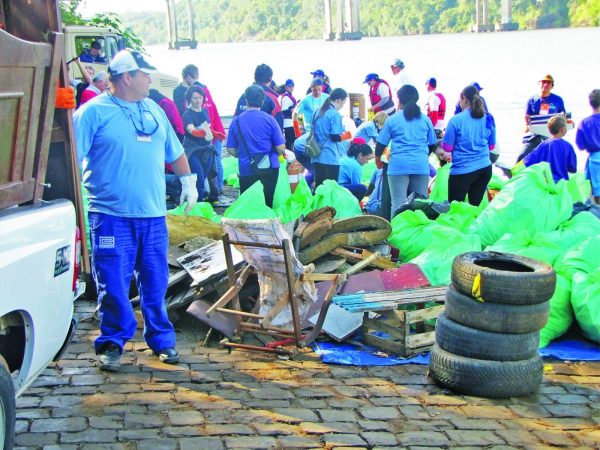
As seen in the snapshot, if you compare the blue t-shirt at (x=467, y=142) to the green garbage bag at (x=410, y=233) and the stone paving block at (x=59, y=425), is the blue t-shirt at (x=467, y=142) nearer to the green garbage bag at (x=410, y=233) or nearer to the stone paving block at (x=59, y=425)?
the green garbage bag at (x=410, y=233)

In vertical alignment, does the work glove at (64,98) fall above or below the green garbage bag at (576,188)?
above

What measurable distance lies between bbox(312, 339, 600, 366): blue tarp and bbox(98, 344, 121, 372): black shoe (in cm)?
137

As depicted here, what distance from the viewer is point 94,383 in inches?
208

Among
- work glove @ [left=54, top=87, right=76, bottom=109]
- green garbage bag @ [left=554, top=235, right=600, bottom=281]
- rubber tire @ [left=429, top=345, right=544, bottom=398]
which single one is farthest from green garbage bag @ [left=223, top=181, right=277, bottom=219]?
work glove @ [left=54, top=87, right=76, bottom=109]

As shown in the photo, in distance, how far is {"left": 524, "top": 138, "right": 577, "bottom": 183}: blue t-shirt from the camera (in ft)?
29.9

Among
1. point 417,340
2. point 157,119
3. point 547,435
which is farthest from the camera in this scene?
point 417,340

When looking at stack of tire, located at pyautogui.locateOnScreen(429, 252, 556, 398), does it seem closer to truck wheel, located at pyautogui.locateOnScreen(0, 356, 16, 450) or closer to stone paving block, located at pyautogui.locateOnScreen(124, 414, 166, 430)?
stone paving block, located at pyautogui.locateOnScreen(124, 414, 166, 430)

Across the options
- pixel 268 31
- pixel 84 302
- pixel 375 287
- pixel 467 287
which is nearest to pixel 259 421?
pixel 467 287

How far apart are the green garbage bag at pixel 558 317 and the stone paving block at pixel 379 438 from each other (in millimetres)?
1978

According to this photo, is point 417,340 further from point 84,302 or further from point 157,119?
point 84,302

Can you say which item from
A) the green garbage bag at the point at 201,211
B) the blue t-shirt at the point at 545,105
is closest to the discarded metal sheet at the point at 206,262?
the green garbage bag at the point at 201,211

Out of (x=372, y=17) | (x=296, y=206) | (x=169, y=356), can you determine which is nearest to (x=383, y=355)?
(x=169, y=356)

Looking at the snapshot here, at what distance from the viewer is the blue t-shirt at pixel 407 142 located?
28.3 feet

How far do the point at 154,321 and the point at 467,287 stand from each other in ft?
6.85
